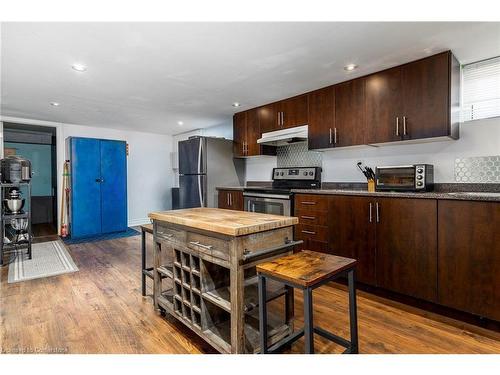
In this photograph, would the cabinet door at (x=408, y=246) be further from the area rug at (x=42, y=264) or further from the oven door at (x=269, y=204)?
the area rug at (x=42, y=264)

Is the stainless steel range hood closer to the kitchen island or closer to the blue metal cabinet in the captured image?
the kitchen island

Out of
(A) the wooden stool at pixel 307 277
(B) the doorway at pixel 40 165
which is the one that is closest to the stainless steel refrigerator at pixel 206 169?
(A) the wooden stool at pixel 307 277

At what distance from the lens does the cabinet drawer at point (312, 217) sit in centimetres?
294

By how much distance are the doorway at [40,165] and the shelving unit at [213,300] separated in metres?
6.20

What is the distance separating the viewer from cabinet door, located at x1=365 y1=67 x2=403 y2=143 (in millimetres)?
2662

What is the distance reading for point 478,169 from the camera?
250 centimetres

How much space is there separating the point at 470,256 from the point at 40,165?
8720 mm

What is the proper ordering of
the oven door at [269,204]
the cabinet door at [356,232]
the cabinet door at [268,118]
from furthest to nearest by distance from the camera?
the cabinet door at [268,118], the oven door at [269,204], the cabinet door at [356,232]

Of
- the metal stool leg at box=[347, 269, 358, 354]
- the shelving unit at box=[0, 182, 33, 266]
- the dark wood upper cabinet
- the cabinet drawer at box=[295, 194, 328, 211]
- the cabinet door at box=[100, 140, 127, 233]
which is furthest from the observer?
the cabinet door at box=[100, 140, 127, 233]

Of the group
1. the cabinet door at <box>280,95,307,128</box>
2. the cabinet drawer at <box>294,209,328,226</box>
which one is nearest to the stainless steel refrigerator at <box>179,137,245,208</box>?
the cabinet door at <box>280,95,307,128</box>

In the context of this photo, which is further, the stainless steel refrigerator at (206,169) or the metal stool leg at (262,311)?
the stainless steel refrigerator at (206,169)

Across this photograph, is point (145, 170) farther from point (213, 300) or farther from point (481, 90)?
point (481, 90)

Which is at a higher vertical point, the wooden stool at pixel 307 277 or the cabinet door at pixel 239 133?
the cabinet door at pixel 239 133

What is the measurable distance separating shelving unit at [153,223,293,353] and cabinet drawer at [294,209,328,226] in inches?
44.1
